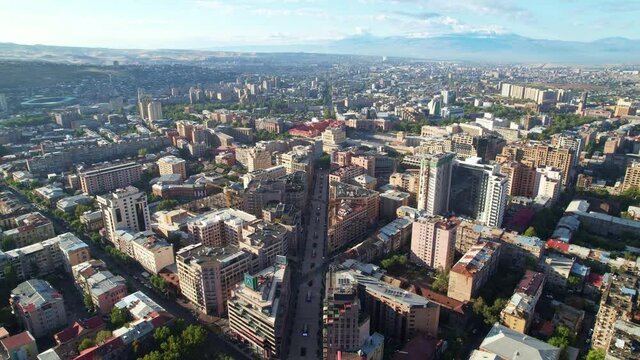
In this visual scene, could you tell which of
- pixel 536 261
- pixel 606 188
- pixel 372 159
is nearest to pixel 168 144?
pixel 372 159

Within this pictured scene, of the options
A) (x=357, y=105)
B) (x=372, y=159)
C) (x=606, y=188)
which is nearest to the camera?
(x=606, y=188)

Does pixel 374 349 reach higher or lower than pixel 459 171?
lower

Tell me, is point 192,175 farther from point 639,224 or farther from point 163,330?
point 639,224

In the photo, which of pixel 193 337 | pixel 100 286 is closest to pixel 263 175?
pixel 100 286

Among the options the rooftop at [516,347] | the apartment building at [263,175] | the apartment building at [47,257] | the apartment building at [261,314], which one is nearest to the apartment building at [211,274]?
the apartment building at [261,314]

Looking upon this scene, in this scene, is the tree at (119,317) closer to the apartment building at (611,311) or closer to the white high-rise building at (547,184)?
the apartment building at (611,311)
